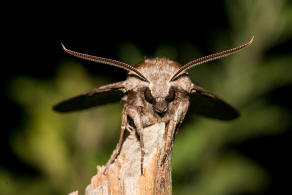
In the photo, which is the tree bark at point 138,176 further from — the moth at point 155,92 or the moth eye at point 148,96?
the moth eye at point 148,96

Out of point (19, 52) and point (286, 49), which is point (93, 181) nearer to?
point (286, 49)

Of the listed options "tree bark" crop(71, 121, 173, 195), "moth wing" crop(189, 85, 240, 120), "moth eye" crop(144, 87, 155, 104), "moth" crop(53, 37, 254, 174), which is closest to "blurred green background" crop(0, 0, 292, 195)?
"moth wing" crop(189, 85, 240, 120)

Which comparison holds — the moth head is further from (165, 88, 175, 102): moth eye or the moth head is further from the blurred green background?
the blurred green background

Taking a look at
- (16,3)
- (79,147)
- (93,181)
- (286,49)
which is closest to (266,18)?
(286,49)

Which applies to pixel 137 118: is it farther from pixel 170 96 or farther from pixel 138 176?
pixel 138 176

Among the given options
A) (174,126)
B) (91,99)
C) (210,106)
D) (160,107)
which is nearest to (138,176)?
Result: (174,126)
